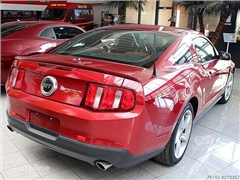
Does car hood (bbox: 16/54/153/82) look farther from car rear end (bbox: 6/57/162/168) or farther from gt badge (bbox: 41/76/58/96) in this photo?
gt badge (bbox: 41/76/58/96)

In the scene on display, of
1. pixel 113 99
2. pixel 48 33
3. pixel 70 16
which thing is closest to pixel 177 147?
pixel 113 99

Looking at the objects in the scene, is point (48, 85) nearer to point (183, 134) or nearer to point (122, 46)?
point (122, 46)

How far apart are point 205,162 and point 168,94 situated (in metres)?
0.92

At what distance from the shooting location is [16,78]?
2.19 metres

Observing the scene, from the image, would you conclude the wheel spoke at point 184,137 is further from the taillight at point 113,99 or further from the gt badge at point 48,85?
the gt badge at point 48,85

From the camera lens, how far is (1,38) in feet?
14.0

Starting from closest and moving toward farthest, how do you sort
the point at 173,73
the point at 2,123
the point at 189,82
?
the point at 173,73 → the point at 189,82 → the point at 2,123

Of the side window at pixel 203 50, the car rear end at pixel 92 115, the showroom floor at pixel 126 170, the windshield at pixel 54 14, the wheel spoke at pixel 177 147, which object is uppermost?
the windshield at pixel 54 14

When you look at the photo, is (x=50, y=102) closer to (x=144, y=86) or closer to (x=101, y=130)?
(x=101, y=130)

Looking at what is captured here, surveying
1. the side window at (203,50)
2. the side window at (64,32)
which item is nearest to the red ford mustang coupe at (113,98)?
the side window at (203,50)

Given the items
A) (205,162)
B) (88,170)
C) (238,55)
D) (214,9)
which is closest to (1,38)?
(88,170)

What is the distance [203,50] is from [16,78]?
210 cm

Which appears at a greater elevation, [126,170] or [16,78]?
[16,78]

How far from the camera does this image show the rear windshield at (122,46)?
2.23 metres
